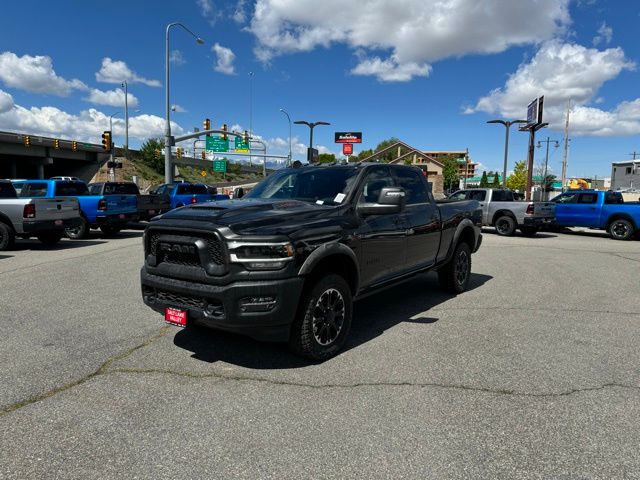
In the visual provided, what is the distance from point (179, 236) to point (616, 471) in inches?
139

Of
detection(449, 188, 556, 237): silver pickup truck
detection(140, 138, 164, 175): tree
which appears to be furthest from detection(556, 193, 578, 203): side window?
detection(140, 138, 164, 175): tree

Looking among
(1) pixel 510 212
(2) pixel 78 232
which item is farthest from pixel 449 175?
(2) pixel 78 232

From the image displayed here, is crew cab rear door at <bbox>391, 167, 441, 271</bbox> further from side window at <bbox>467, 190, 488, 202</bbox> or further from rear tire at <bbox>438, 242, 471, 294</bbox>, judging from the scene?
side window at <bbox>467, 190, 488, 202</bbox>

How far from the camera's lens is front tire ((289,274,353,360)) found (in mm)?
4004

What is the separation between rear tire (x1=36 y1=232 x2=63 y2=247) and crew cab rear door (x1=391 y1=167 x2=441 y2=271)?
10915 mm

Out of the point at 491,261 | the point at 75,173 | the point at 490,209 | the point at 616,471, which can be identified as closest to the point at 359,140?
the point at 75,173

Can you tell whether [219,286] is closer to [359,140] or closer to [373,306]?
[373,306]

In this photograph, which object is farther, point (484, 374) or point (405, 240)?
point (405, 240)

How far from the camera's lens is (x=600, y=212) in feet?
56.3

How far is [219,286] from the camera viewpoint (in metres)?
3.73

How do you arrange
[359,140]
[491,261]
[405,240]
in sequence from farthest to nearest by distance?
[359,140] < [491,261] < [405,240]

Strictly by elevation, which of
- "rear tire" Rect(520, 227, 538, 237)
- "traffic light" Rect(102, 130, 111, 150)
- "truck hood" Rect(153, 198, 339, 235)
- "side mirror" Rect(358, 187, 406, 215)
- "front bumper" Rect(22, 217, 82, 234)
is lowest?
"rear tire" Rect(520, 227, 538, 237)

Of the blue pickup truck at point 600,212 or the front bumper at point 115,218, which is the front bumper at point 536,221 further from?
the front bumper at point 115,218

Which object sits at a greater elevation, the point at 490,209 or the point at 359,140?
the point at 359,140
